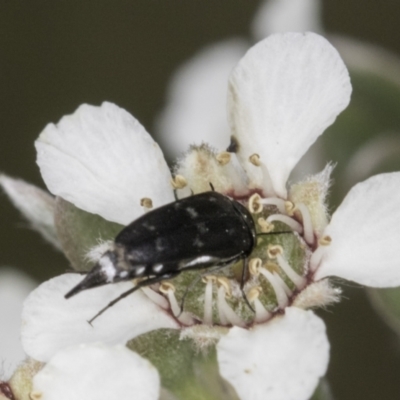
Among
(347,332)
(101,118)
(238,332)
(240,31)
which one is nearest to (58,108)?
(240,31)

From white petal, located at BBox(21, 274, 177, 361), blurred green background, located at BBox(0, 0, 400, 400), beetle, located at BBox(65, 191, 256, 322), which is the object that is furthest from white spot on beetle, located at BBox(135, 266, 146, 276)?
blurred green background, located at BBox(0, 0, 400, 400)

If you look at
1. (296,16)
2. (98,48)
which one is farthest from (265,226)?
(98,48)

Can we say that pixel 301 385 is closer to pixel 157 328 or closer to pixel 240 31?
pixel 157 328

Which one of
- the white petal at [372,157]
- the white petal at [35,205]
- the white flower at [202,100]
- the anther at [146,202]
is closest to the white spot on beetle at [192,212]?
the anther at [146,202]

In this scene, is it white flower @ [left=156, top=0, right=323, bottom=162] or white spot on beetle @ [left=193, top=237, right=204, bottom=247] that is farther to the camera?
white flower @ [left=156, top=0, right=323, bottom=162]

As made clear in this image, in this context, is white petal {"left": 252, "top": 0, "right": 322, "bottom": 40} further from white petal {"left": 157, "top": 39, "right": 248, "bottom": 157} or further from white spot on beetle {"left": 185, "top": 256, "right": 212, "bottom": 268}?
white spot on beetle {"left": 185, "top": 256, "right": 212, "bottom": 268}

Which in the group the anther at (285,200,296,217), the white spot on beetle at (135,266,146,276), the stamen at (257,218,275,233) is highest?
the white spot on beetle at (135,266,146,276)

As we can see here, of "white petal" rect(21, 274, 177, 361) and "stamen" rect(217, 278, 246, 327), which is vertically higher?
"white petal" rect(21, 274, 177, 361)
